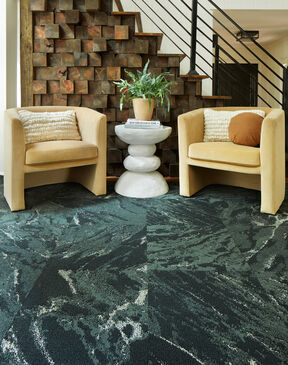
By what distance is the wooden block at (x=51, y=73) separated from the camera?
147 inches

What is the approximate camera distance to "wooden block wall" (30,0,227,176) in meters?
3.68

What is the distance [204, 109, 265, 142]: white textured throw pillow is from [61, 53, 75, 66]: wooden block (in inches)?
60.0

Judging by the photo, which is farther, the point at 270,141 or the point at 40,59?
the point at 40,59

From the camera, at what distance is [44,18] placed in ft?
12.1

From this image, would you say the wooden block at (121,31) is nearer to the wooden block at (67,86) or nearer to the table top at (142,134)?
the wooden block at (67,86)

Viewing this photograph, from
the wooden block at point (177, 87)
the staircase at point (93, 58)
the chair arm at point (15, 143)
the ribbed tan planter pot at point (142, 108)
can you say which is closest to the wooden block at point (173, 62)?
the staircase at point (93, 58)

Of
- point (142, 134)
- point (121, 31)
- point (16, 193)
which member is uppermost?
point (121, 31)

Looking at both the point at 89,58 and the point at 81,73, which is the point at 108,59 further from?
the point at 81,73

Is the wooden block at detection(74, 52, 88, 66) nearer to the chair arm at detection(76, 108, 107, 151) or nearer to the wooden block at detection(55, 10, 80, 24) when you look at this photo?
the wooden block at detection(55, 10, 80, 24)

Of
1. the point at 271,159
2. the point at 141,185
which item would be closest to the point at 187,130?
the point at 141,185

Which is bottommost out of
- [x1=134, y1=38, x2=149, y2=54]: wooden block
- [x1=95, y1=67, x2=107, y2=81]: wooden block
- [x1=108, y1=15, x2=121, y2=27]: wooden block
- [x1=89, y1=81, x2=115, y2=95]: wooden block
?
[x1=89, y1=81, x2=115, y2=95]: wooden block

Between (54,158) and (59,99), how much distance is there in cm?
119

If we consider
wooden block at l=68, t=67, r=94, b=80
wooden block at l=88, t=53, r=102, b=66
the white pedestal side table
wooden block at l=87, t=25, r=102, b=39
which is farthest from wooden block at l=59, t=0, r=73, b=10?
the white pedestal side table

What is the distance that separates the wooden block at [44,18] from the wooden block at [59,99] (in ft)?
2.43
